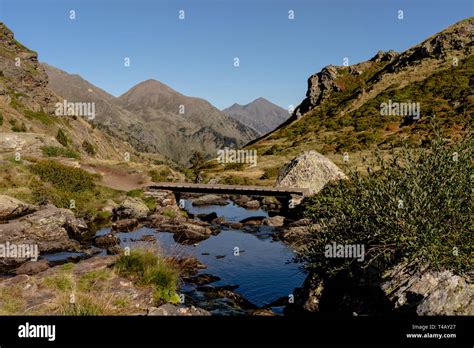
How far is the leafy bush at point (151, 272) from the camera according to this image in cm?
1366

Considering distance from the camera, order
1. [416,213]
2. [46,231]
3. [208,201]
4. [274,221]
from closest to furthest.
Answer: [416,213], [46,231], [274,221], [208,201]

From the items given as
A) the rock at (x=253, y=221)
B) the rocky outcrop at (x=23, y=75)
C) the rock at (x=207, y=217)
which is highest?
the rocky outcrop at (x=23, y=75)

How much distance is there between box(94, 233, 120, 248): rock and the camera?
85.5 feet

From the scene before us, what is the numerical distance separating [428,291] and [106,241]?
21.3 metres

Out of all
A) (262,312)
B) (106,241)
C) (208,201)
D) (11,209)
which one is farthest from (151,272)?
(208,201)

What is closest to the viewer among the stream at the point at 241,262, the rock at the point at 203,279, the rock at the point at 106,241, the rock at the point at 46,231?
the stream at the point at 241,262

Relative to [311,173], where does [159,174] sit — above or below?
above

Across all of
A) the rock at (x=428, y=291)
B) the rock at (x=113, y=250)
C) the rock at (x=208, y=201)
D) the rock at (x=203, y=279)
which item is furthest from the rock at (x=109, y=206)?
the rock at (x=428, y=291)

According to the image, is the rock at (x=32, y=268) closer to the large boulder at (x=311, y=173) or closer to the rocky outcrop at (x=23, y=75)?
the large boulder at (x=311, y=173)

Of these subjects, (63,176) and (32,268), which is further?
(63,176)

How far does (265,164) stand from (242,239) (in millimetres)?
43918

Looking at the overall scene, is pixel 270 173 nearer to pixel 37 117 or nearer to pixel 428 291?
pixel 37 117

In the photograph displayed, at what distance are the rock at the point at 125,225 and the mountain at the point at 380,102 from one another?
2926 cm

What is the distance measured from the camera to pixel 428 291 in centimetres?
1016
